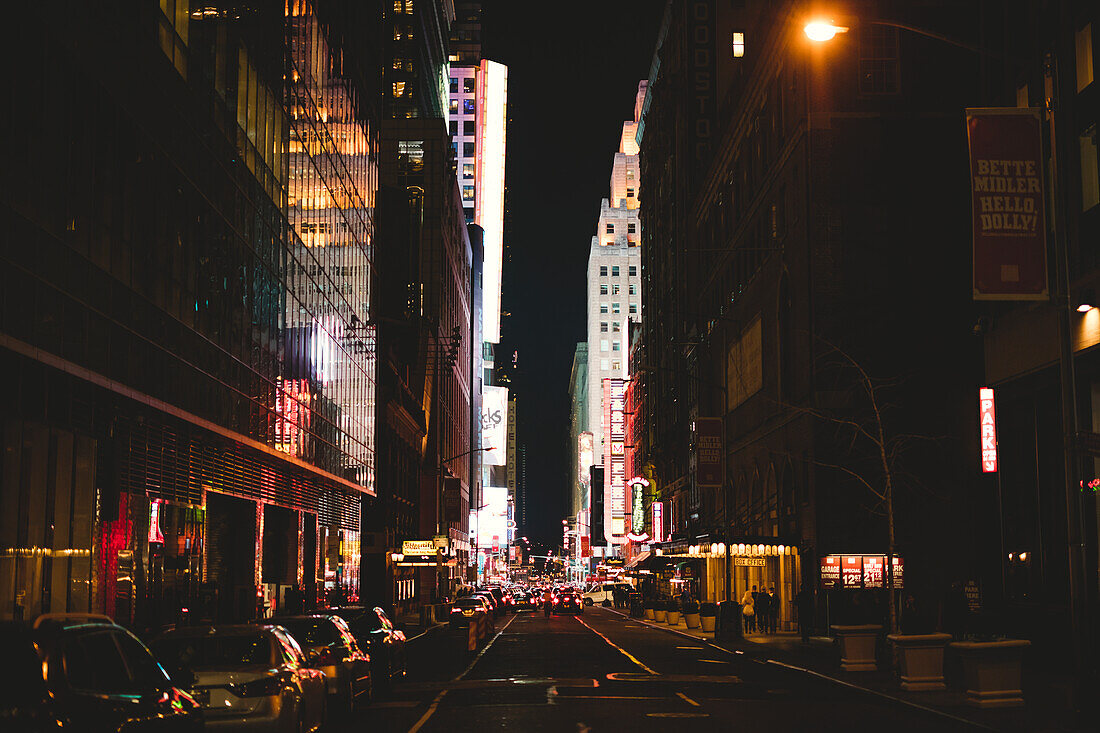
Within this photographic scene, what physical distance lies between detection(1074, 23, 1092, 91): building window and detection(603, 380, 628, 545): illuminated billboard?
118 m

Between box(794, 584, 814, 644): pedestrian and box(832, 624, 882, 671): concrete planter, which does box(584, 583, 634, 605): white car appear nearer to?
box(794, 584, 814, 644): pedestrian

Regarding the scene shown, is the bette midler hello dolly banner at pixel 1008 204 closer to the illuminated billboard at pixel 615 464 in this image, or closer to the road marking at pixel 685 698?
the road marking at pixel 685 698

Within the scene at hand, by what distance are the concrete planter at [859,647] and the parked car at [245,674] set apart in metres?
16.2

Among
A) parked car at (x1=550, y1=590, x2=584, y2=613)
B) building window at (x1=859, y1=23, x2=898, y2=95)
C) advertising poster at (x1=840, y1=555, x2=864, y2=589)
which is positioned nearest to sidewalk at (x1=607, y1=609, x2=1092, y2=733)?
advertising poster at (x1=840, y1=555, x2=864, y2=589)

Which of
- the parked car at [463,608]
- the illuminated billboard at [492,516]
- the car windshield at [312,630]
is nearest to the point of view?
the car windshield at [312,630]

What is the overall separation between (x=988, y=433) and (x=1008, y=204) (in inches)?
572

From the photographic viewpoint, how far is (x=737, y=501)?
62.5 m

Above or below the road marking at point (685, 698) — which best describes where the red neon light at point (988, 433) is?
above

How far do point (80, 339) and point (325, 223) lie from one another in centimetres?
2462

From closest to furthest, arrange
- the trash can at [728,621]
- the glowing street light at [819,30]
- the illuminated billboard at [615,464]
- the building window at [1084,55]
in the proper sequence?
the glowing street light at [819,30]
the building window at [1084,55]
the trash can at [728,621]
the illuminated billboard at [615,464]

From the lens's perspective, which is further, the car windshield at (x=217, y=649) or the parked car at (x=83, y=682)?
the car windshield at (x=217, y=649)

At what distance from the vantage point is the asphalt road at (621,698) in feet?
58.4

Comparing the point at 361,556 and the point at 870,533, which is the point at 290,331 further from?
the point at 361,556

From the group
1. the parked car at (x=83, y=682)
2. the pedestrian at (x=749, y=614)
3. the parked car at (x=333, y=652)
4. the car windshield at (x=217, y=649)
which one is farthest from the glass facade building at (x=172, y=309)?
the pedestrian at (x=749, y=614)
